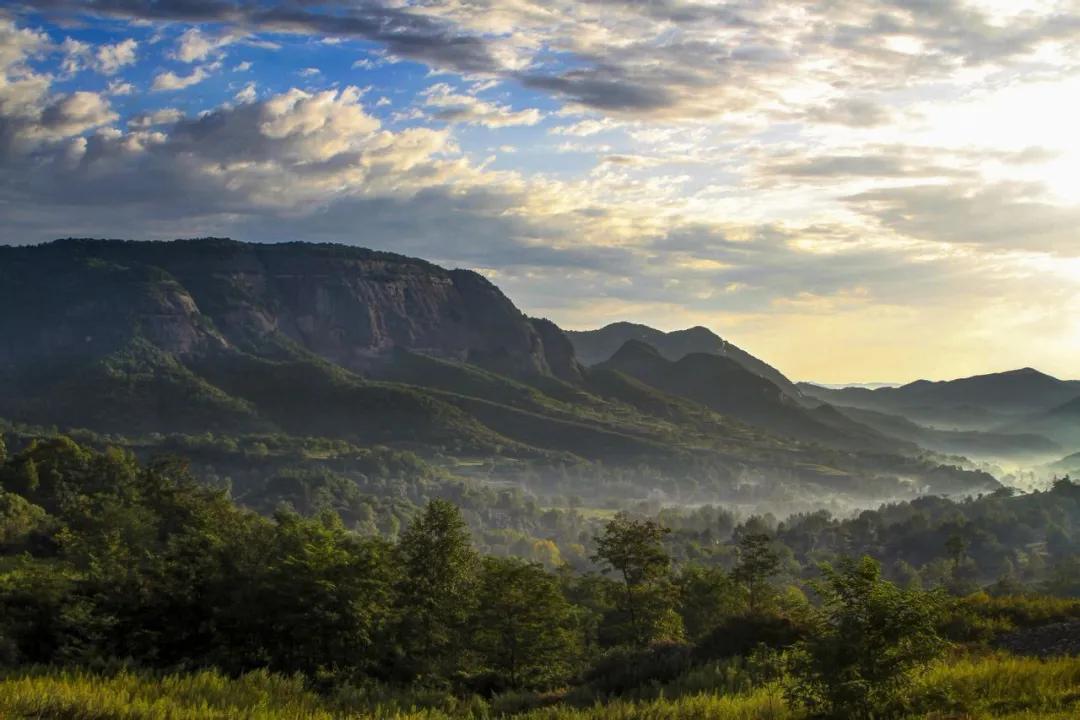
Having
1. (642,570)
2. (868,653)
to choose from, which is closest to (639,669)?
(868,653)

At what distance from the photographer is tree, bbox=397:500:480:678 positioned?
29.6 m

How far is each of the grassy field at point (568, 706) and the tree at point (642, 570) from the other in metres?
27.2

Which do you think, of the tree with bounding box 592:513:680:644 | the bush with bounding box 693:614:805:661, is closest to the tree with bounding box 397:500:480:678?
the bush with bounding box 693:614:805:661

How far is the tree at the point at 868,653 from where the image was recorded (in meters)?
13.8

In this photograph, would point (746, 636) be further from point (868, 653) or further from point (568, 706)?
point (868, 653)

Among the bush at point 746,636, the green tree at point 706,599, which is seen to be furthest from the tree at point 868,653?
the green tree at point 706,599

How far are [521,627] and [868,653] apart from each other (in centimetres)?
2005

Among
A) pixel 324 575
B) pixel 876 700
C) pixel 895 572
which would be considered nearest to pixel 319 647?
pixel 324 575

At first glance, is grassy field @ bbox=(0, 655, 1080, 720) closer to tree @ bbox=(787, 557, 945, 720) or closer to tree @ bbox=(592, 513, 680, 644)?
tree @ bbox=(787, 557, 945, 720)

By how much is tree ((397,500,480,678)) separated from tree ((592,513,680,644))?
30.5 feet

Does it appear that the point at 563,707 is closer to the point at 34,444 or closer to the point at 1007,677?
the point at 1007,677

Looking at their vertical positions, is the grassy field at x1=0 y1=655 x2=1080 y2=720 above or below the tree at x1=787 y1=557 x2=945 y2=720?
below

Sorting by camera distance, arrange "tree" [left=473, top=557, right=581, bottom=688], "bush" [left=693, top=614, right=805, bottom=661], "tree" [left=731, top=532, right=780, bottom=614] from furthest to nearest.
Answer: "tree" [left=731, top=532, right=780, bottom=614] → "tree" [left=473, top=557, right=581, bottom=688] → "bush" [left=693, top=614, right=805, bottom=661]

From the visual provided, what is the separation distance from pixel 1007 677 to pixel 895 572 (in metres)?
150
